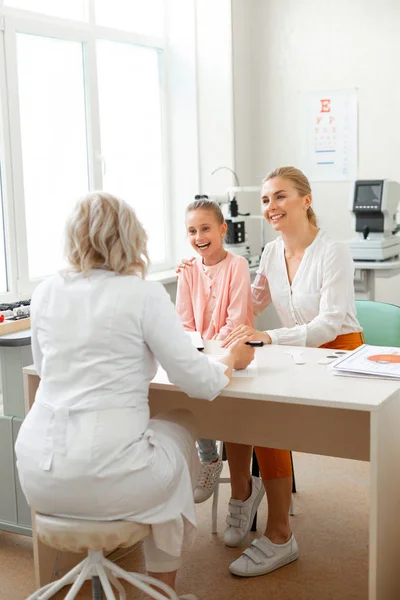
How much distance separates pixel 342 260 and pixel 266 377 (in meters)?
0.74

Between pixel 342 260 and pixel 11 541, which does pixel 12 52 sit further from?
pixel 11 541

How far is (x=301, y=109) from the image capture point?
197 inches

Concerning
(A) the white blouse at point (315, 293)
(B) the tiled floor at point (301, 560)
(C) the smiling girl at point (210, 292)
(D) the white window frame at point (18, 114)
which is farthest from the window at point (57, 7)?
(B) the tiled floor at point (301, 560)

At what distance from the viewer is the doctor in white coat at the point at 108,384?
1.90 m

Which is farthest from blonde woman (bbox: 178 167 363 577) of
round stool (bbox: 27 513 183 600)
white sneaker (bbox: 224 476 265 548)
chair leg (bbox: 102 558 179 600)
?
round stool (bbox: 27 513 183 600)

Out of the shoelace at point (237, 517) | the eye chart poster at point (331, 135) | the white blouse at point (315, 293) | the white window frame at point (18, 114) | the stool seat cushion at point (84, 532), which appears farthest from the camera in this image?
the eye chart poster at point (331, 135)

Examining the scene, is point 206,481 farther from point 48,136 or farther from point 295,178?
point 48,136

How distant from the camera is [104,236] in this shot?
201 cm

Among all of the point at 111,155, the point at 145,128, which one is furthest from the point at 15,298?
the point at 145,128

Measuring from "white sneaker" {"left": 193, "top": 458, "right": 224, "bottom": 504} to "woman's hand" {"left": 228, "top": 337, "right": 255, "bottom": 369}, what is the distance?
72 centimetres

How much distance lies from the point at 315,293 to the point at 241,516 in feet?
2.77

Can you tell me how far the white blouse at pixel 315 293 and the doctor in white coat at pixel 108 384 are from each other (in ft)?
2.27

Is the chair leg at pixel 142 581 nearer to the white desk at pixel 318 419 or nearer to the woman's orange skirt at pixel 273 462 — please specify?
the white desk at pixel 318 419

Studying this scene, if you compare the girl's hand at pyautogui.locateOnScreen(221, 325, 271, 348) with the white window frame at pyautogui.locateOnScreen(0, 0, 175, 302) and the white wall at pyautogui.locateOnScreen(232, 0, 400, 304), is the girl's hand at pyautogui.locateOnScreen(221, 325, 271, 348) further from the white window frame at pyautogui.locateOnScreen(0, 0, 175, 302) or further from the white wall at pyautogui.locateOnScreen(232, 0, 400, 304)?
the white wall at pyautogui.locateOnScreen(232, 0, 400, 304)
